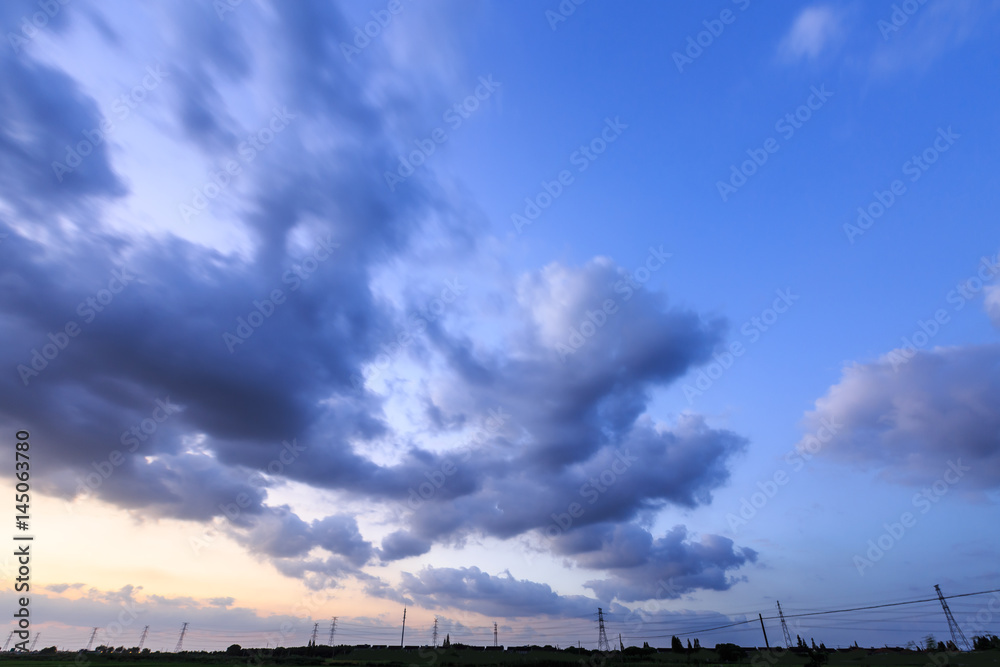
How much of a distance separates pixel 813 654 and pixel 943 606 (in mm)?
25599

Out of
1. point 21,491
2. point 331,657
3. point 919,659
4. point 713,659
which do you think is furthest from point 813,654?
point 331,657

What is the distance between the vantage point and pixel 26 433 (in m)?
47.4

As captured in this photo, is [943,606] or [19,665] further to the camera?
[19,665]

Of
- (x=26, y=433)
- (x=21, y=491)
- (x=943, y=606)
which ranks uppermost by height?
(x=26, y=433)

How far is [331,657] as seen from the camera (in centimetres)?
18662

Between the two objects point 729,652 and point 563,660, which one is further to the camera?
point 563,660

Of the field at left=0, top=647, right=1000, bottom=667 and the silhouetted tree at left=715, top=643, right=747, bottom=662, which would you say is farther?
the silhouetted tree at left=715, top=643, right=747, bottom=662

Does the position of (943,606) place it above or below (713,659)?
above

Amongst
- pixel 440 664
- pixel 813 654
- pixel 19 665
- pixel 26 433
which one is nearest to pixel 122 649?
pixel 19 665

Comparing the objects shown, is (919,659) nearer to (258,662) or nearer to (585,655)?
(585,655)

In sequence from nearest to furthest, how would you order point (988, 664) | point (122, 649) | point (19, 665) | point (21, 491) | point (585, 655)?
1. point (21, 491)
2. point (988, 664)
3. point (19, 665)
4. point (585, 655)
5. point (122, 649)

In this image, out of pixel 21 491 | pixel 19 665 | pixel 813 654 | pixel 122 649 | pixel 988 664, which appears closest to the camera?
pixel 21 491

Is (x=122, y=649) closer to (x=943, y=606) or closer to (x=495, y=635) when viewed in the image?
(x=495, y=635)

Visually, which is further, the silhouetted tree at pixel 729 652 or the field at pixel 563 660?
the silhouetted tree at pixel 729 652
